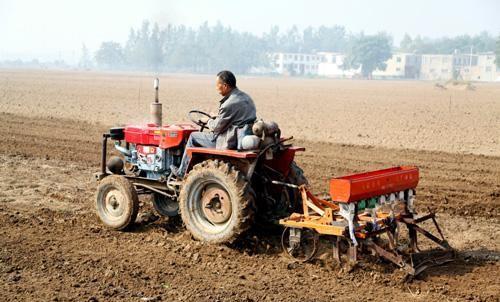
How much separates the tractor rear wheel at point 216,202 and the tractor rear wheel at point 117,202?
756 millimetres

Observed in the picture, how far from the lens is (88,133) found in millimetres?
17094

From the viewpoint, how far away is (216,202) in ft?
23.4

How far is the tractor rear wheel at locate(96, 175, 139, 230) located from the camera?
7699 mm

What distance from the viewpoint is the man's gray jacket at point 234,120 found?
276 inches

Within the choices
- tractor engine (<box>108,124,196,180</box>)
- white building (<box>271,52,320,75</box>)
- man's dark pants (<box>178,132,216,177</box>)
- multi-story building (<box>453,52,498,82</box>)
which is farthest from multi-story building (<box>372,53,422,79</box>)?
man's dark pants (<box>178,132,216,177</box>)

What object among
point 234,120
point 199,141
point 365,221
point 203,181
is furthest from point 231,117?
point 365,221

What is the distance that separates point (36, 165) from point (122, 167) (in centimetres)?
431

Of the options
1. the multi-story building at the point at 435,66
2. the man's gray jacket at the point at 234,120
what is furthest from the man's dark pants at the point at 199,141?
the multi-story building at the point at 435,66

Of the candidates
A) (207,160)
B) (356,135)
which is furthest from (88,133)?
(207,160)

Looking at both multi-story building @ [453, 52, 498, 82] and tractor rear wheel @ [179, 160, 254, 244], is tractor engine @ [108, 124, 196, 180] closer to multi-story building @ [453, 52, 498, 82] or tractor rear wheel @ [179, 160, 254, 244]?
tractor rear wheel @ [179, 160, 254, 244]

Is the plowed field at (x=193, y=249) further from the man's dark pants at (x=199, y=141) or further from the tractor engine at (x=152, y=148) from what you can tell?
the man's dark pants at (x=199, y=141)

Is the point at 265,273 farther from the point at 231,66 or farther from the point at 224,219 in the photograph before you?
the point at 231,66

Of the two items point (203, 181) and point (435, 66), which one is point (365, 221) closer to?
point (203, 181)

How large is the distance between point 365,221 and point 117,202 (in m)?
2.98
